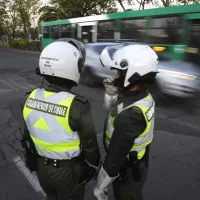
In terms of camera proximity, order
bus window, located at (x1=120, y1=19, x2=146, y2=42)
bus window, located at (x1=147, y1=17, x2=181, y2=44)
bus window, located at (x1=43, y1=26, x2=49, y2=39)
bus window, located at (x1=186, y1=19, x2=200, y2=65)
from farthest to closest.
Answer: bus window, located at (x1=43, y1=26, x2=49, y2=39)
bus window, located at (x1=120, y1=19, x2=146, y2=42)
bus window, located at (x1=147, y1=17, x2=181, y2=44)
bus window, located at (x1=186, y1=19, x2=200, y2=65)

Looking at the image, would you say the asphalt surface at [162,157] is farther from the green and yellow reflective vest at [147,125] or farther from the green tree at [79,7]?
the green tree at [79,7]

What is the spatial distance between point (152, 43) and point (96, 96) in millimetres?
2899

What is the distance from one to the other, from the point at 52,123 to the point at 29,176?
6.16 feet

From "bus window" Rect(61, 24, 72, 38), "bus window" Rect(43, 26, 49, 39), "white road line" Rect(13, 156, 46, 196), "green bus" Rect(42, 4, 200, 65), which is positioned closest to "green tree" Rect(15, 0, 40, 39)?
"bus window" Rect(43, 26, 49, 39)

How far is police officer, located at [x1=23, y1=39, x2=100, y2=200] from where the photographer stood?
1563mm

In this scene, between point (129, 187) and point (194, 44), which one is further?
point (194, 44)

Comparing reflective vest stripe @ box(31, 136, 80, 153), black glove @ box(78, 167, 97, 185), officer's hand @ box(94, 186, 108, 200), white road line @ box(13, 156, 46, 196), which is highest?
reflective vest stripe @ box(31, 136, 80, 153)

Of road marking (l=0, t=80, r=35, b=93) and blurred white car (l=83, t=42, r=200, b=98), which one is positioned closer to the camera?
blurred white car (l=83, t=42, r=200, b=98)

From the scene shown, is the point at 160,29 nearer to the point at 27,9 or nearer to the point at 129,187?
the point at 129,187

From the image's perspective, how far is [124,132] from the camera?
5.07 ft

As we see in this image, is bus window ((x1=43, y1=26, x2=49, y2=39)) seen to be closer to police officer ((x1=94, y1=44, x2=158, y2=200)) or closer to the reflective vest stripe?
police officer ((x1=94, y1=44, x2=158, y2=200))

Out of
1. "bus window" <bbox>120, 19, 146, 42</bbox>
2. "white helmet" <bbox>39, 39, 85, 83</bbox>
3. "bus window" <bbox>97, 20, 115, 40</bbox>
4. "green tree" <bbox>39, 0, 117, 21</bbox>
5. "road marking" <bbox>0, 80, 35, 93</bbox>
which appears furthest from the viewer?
"green tree" <bbox>39, 0, 117, 21</bbox>

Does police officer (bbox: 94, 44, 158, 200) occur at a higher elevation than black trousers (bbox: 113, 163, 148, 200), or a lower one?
higher

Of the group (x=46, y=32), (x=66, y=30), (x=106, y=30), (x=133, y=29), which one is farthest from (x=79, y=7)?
(x=133, y=29)
